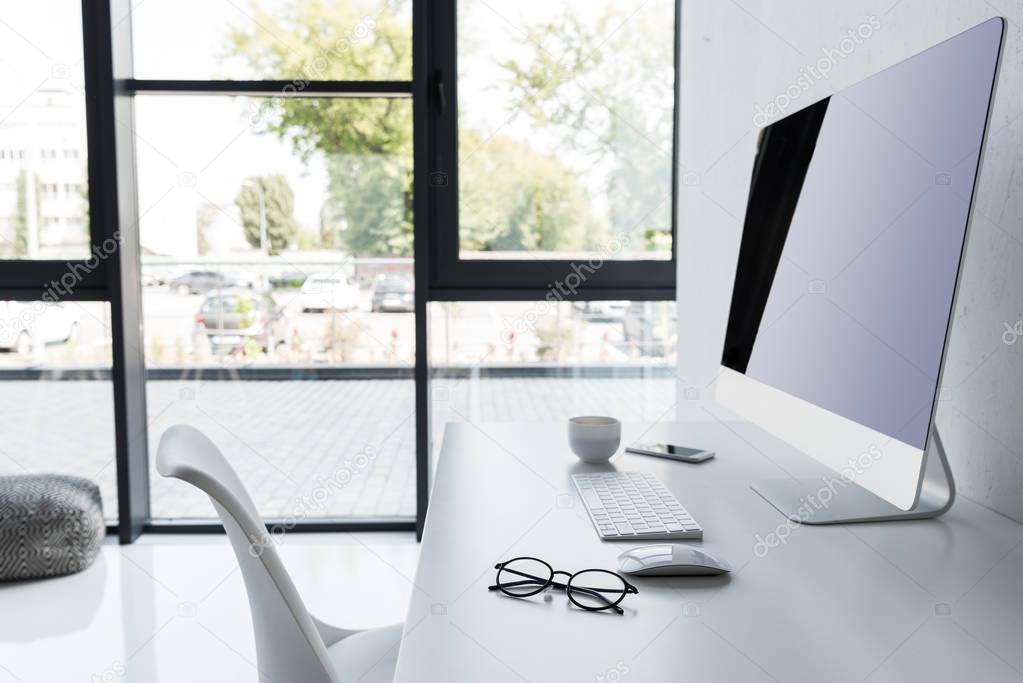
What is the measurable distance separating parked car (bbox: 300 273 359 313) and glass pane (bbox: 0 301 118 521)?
703mm

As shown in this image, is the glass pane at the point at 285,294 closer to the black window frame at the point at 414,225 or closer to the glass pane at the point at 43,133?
the black window frame at the point at 414,225

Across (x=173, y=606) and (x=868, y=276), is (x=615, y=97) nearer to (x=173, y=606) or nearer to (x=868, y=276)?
(x=868, y=276)

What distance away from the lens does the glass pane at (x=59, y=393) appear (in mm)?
2889

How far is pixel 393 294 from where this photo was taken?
2.93 meters

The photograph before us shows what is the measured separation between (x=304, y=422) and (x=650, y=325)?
52.2 inches

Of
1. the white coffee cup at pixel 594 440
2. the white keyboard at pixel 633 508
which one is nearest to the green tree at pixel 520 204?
the white coffee cup at pixel 594 440

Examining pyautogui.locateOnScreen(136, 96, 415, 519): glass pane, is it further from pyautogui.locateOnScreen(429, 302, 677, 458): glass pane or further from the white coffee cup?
the white coffee cup

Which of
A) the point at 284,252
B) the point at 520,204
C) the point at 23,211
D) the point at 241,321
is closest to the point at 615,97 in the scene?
the point at 520,204

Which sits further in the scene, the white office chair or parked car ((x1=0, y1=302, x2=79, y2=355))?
parked car ((x1=0, y1=302, x2=79, y2=355))

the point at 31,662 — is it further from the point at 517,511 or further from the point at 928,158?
the point at 928,158

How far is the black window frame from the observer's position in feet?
9.11

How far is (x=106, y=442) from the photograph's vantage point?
296 centimetres

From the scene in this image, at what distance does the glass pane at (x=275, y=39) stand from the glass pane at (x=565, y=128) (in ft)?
0.89

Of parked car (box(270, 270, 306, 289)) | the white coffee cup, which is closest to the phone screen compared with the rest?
the white coffee cup
